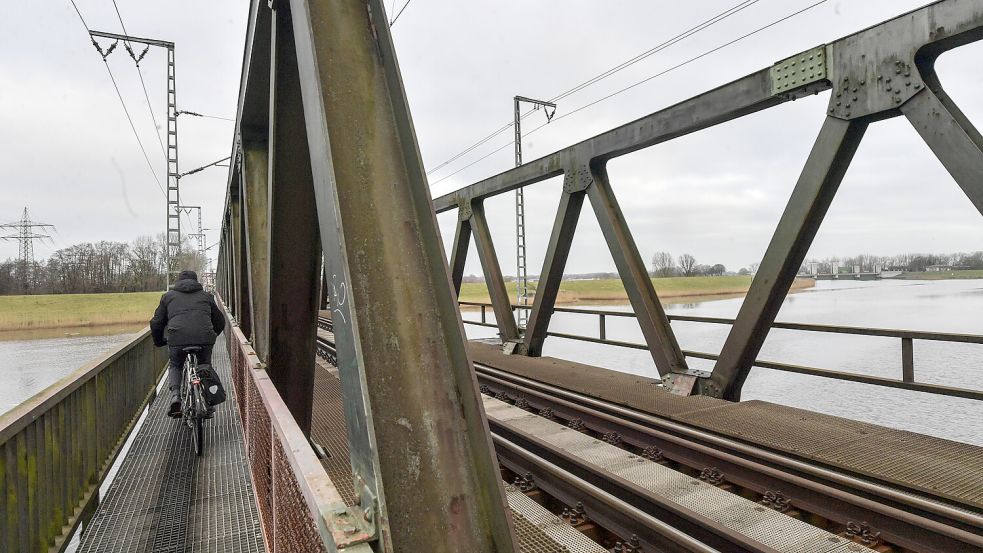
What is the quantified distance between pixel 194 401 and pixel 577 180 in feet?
17.3

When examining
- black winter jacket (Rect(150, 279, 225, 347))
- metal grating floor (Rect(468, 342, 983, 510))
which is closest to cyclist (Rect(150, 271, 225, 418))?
black winter jacket (Rect(150, 279, 225, 347))

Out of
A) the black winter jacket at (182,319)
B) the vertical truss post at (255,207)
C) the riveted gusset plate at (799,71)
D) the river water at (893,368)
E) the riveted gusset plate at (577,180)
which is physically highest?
the riveted gusset plate at (799,71)

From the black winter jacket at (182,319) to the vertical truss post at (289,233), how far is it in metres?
2.77

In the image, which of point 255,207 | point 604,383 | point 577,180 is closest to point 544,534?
point 255,207

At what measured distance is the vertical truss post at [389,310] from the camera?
4.87 ft

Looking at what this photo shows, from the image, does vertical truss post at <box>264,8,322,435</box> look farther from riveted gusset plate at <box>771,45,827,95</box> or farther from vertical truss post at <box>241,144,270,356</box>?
riveted gusset plate at <box>771,45,827,95</box>

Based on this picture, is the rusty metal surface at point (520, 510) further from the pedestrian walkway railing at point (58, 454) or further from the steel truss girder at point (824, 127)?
the steel truss girder at point (824, 127)

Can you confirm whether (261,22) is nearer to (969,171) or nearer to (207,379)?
(207,379)

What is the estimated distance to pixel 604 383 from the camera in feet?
24.6

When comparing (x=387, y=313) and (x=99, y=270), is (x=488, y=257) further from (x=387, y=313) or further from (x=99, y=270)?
(x=99, y=270)

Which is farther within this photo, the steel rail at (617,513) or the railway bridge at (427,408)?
the steel rail at (617,513)

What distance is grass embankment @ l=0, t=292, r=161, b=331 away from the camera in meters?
30.8

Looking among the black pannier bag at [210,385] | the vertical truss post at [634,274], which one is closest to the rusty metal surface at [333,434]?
the black pannier bag at [210,385]

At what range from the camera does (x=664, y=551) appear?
3.02m
